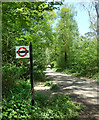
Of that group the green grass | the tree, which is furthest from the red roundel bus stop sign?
the tree

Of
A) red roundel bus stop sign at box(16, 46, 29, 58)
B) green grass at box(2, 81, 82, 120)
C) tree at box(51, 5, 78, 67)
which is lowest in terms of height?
green grass at box(2, 81, 82, 120)

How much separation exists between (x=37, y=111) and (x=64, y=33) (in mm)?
19704

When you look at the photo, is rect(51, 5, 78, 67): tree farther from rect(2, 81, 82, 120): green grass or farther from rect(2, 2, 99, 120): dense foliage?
rect(2, 81, 82, 120): green grass

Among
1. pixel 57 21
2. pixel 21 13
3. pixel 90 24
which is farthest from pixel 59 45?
pixel 21 13

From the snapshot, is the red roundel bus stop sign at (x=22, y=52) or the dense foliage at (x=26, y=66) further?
the dense foliage at (x=26, y=66)

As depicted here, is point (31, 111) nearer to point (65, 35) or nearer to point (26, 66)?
point (26, 66)

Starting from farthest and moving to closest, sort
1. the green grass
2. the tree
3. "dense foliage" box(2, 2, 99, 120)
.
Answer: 1. the tree
2. "dense foliage" box(2, 2, 99, 120)
3. the green grass

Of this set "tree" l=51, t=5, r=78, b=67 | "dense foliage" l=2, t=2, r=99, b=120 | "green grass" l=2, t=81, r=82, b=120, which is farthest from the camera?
"tree" l=51, t=5, r=78, b=67

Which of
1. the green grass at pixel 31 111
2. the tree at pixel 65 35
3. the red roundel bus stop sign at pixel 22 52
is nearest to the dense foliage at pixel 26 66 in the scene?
the green grass at pixel 31 111

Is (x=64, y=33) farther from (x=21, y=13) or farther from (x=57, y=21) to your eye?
(x=21, y=13)

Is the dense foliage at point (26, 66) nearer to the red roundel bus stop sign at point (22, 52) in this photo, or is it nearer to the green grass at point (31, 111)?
the green grass at point (31, 111)

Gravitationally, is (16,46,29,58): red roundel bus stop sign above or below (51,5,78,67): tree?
below

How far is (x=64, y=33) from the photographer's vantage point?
2236 centimetres

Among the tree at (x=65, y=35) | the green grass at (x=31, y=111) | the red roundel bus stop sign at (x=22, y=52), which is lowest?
the green grass at (x=31, y=111)
